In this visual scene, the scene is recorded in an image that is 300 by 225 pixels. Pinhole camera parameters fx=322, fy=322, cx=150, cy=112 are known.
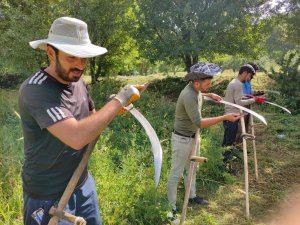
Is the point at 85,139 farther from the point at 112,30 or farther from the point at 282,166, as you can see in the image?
the point at 112,30

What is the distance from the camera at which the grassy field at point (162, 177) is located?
3.77 metres

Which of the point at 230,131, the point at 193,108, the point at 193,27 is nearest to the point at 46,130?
the point at 193,108

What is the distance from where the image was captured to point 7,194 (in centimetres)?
373

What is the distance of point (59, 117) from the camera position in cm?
169

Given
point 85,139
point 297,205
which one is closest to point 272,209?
point 297,205

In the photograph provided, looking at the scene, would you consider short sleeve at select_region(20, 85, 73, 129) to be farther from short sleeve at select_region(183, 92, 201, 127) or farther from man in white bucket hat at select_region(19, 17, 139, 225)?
short sleeve at select_region(183, 92, 201, 127)

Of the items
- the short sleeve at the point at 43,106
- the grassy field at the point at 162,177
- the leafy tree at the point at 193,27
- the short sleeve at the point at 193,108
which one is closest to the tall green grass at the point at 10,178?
the grassy field at the point at 162,177

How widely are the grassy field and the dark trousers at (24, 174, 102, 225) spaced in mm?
1276

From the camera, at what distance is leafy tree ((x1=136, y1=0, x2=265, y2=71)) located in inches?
443

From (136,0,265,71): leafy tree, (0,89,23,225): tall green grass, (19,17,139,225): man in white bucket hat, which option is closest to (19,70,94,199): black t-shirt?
(19,17,139,225): man in white bucket hat

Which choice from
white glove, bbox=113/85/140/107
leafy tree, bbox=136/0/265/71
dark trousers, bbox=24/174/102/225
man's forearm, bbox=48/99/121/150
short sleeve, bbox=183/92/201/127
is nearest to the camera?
man's forearm, bbox=48/99/121/150

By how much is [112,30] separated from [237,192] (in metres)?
8.38

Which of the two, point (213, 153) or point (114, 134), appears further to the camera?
point (114, 134)

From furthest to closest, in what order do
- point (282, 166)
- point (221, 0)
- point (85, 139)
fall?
1. point (221, 0)
2. point (282, 166)
3. point (85, 139)
